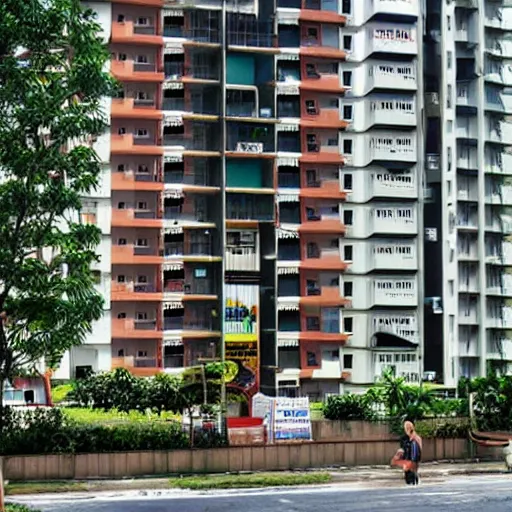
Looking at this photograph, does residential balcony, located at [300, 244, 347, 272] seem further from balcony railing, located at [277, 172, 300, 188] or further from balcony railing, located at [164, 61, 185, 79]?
balcony railing, located at [164, 61, 185, 79]

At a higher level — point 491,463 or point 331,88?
point 331,88

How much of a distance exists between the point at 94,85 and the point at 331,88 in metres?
34.0

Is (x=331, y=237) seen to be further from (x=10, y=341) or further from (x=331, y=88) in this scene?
(x=10, y=341)

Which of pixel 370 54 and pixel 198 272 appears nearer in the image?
pixel 198 272

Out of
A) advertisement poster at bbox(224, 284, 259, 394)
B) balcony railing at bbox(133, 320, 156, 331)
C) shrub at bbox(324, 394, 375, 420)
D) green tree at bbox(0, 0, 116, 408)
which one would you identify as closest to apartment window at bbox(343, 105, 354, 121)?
advertisement poster at bbox(224, 284, 259, 394)

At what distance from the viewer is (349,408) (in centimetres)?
4831

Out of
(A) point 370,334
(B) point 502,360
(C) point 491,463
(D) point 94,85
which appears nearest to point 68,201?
(D) point 94,85

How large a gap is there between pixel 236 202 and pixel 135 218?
5445 mm

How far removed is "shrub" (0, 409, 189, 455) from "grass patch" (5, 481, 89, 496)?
1.48 metres

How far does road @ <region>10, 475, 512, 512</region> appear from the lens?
93.5 feet

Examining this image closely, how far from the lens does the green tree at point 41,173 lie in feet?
112

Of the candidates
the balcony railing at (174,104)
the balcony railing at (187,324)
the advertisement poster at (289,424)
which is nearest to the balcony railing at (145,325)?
the balcony railing at (187,324)

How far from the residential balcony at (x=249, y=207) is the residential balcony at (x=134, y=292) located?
541cm

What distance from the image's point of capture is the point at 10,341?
113ft
